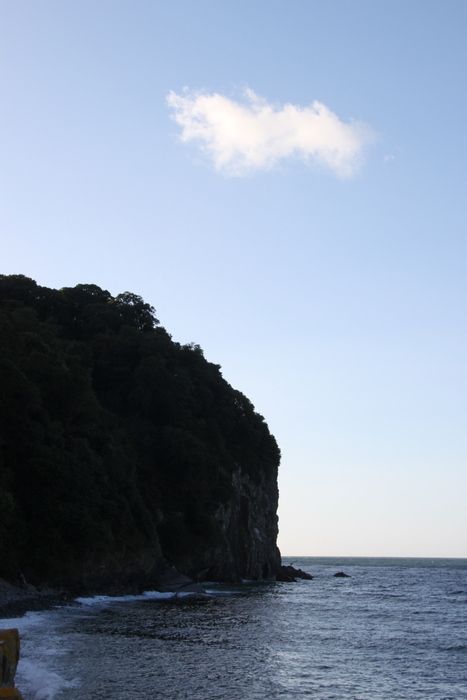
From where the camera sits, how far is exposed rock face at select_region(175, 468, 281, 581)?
213ft

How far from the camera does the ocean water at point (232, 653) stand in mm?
19438

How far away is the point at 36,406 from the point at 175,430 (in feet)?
74.2

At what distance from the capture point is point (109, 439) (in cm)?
5509

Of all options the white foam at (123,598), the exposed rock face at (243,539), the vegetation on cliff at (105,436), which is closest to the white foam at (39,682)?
the vegetation on cliff at (105,436)

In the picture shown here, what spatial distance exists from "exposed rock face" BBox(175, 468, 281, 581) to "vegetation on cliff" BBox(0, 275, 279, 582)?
1.33 metres

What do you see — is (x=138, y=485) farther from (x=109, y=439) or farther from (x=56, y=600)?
(x=56, y=600)

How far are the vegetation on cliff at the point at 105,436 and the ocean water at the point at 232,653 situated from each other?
17.4 feet

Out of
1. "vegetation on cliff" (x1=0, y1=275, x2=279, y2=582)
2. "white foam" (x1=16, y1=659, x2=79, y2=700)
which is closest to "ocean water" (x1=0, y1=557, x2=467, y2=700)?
"white foam" (x1=16, y1=659, x2=79, y2=700)

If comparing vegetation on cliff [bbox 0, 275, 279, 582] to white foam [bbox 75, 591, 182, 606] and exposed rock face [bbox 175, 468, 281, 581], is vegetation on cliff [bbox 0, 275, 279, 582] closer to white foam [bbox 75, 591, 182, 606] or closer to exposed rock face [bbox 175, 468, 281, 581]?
exposed rock face [bbox 175, 468, 281, 581]

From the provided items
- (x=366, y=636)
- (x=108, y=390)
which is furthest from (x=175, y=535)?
(x=366, y=636)

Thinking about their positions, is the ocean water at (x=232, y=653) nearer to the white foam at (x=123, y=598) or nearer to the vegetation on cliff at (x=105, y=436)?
the white foam at (x=123, y=598)

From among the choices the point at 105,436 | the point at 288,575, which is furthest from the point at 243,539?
the point at 105,436

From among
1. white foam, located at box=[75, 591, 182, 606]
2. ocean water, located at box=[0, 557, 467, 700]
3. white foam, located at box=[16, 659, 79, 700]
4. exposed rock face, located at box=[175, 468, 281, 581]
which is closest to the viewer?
white foam, located at box=[16, 659, 79, 700]

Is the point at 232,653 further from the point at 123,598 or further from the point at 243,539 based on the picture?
the point at 243,539
